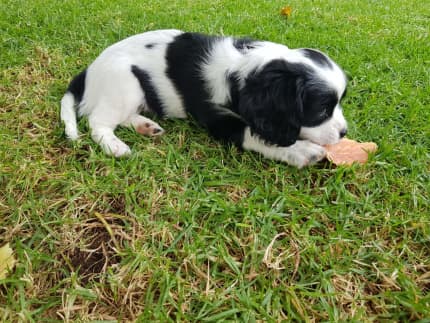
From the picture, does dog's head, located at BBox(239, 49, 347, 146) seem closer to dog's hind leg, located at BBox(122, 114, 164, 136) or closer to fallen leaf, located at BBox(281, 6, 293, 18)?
dog's hind leg, located at BBox(122, 114, 164, 136)

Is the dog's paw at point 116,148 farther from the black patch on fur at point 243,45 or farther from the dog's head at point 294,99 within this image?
the black patch on fur at point 243,45

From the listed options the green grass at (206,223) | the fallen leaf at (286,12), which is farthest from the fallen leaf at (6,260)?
the fallen leaf at (286,12)

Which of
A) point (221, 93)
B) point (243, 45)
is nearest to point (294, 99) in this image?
point (221, 93)

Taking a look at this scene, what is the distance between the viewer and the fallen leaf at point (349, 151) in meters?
2.29

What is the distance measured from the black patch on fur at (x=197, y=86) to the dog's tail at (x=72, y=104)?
0.66 meters

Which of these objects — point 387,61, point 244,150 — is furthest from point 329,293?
point 387,61

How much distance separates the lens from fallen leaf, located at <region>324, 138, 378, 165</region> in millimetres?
2287

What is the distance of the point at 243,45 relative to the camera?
2672 millimetres

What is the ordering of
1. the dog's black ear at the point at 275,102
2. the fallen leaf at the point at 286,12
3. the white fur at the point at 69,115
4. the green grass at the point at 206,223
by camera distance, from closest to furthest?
1. the green grass at the point at 206,223
2. the dog's black ear at the point at 275,102
3. the white fur at the point at 69,115
4. the fallen leaf at the point at 286,12

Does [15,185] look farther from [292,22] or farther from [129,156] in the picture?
[292,22]

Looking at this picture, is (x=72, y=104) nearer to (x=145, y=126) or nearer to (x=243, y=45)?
Result: (x=145, y=126)

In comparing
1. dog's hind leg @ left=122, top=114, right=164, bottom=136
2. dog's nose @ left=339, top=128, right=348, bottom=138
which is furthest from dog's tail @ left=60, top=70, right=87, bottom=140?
dog's nose @ left=339, top=128, right=348, bottom=138

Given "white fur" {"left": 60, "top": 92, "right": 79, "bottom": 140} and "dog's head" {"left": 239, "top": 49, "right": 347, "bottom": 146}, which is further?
"white fur" {"left": 60, "top": 92, "right": 79, "bottom": 140}

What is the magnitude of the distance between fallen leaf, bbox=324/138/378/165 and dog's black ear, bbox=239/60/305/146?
0.25 meters
